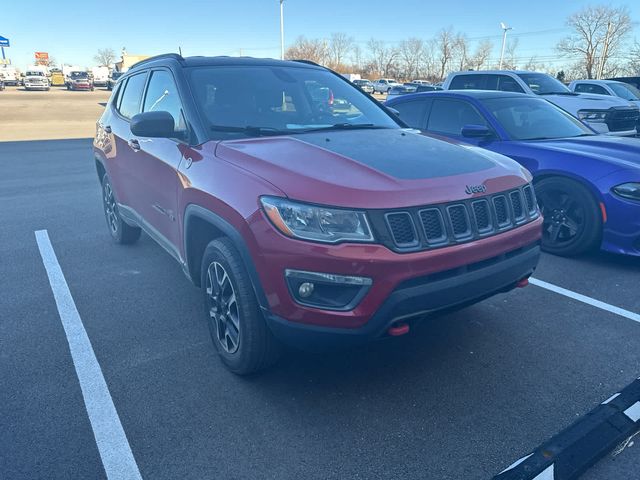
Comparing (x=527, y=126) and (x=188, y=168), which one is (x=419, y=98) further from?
(x=188, y=168)

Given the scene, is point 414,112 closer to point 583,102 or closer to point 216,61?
point 216,61

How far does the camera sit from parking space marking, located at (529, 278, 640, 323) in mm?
3730

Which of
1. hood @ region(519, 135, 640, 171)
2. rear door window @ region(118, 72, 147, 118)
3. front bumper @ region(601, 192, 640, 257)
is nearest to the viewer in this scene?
rear door window @ region(118, 72, 147, 118)

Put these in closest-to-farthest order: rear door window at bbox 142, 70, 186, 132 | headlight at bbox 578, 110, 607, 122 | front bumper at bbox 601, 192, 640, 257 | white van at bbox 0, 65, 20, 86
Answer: rear door window at bbox 142, 70, 186, 132 < front bumper at bbox 601, 192, 640, 257 < headlight at bbox 578, 110, 607, 122 < white van at bbox 0, 65, 20, 86

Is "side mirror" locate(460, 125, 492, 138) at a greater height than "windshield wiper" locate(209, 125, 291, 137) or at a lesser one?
lesser

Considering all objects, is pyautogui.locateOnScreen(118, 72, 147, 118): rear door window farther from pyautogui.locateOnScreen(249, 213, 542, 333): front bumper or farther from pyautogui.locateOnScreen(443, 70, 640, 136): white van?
pyautogui.locateOnScreen(443, 70, 640, 136): white van

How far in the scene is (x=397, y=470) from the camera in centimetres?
223

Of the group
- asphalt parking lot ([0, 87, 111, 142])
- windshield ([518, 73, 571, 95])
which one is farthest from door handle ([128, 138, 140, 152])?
asphalt parking lot ([0, 87, 111, 142])

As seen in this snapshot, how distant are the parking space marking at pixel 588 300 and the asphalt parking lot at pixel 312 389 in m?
0.06

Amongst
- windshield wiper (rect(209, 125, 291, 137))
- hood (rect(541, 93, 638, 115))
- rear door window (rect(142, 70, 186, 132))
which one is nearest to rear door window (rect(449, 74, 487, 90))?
hood (rect(541, 93, 638, 115))

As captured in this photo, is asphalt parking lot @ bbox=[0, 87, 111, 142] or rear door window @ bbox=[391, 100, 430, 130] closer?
rear door window @ bbox=[391, 100, 430, 130]

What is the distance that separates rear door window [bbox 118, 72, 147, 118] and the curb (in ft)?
12.9

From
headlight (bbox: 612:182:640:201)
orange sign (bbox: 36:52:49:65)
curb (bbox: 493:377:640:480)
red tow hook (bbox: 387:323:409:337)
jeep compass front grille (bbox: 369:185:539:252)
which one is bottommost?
curb (bbox: 493:377:640:480)

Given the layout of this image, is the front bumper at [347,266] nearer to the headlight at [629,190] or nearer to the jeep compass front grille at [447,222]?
the jeep compass front grille at [447,222]
